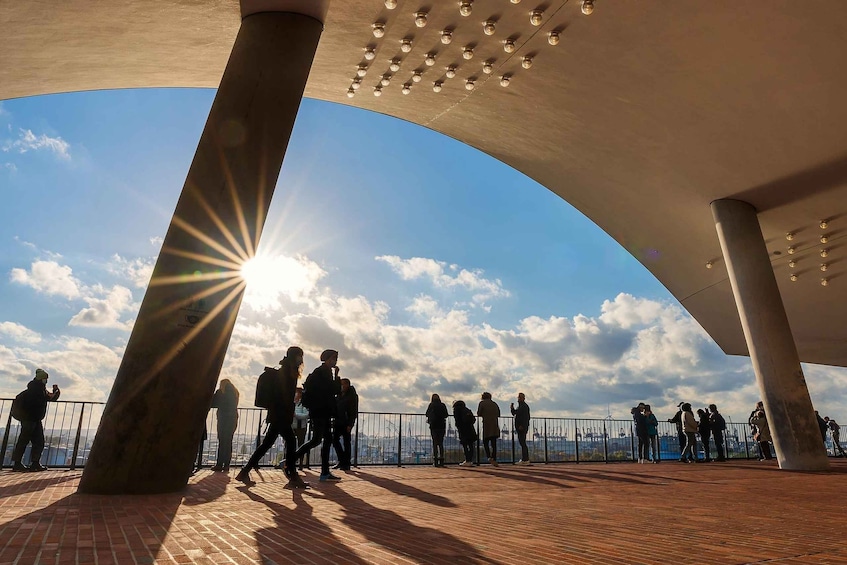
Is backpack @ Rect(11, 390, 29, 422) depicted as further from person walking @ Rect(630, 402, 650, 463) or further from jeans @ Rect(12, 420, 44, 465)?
person walking @ Rect(630, 402, 650, 463)

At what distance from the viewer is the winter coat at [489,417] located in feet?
44.2

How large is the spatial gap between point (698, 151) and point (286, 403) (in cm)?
1174

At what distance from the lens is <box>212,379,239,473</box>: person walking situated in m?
10.3

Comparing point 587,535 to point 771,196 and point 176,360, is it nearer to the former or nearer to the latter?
point 176,360

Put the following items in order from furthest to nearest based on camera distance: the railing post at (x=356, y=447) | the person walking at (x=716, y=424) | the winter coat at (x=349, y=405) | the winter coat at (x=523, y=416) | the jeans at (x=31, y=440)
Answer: the person walking at (x=716, y=424) < the winter coat at (x=523, y=416) < the railing post at (x=356, y=447) < the winter coat at (x=349, y=405) < the jeans at (x=31, y=440)

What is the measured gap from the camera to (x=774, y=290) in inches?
519

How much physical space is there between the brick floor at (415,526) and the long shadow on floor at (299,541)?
0.01 metres

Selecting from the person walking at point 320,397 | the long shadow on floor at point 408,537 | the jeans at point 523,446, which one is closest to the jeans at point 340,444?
the person walking at point 320,397

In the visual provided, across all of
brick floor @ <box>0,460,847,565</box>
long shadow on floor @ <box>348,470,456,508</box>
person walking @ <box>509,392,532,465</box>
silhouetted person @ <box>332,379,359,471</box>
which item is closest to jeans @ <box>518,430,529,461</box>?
person walking @ <box>509,392,532,465</box>

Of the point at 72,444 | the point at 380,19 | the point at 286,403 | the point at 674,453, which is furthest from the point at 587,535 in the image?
the point at 674,453

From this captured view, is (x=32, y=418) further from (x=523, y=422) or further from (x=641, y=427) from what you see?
(x=641, y=427)

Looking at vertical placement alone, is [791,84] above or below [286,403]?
above

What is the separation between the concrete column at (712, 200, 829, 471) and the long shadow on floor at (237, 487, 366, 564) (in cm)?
1209

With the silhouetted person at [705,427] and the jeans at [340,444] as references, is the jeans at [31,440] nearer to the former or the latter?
the jeans at [340,444]
